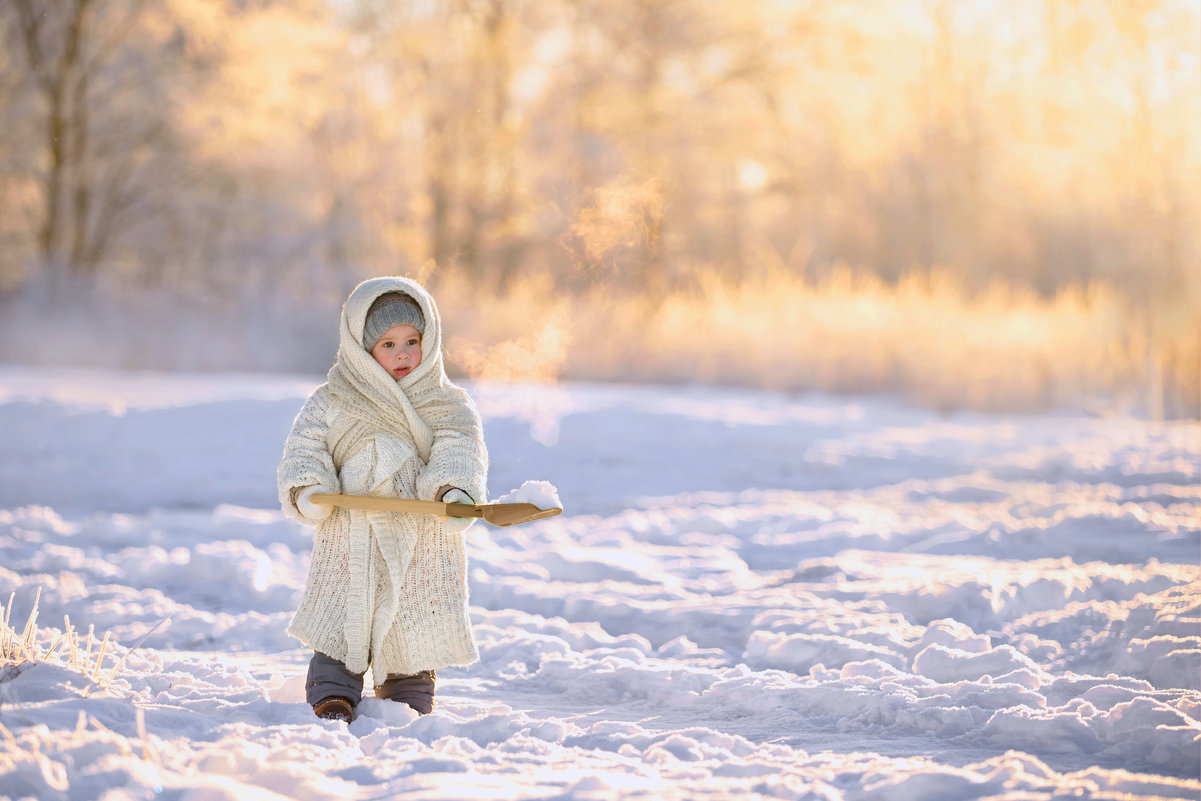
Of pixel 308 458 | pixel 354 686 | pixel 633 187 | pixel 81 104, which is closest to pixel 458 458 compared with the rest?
pixel 308 458

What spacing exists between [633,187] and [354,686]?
18.6m

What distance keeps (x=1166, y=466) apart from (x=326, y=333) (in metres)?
10.4

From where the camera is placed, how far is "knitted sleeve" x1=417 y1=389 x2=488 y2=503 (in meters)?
3.22

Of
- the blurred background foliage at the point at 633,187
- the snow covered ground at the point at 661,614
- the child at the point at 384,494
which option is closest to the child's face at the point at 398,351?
the child at the point at 384,494

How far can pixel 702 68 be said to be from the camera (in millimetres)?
Answer: 24750

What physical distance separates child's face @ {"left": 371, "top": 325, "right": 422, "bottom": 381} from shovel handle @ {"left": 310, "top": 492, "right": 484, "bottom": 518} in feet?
1.36

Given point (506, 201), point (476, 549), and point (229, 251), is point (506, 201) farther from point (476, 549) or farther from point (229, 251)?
point (476, 549)

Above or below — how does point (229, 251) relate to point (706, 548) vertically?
above

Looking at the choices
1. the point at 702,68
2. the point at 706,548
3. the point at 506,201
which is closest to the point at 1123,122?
the point at 702,68

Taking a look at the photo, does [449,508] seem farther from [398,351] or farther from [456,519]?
[398,351]

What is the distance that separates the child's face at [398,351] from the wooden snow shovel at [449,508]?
1.32 feet

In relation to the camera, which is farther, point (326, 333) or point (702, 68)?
point (702, 68)

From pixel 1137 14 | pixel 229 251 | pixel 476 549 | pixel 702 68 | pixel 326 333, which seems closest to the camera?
pixel 476 549

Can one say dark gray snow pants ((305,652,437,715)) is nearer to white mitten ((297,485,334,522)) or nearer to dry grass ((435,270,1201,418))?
white mitten ((297,485,334,522))
